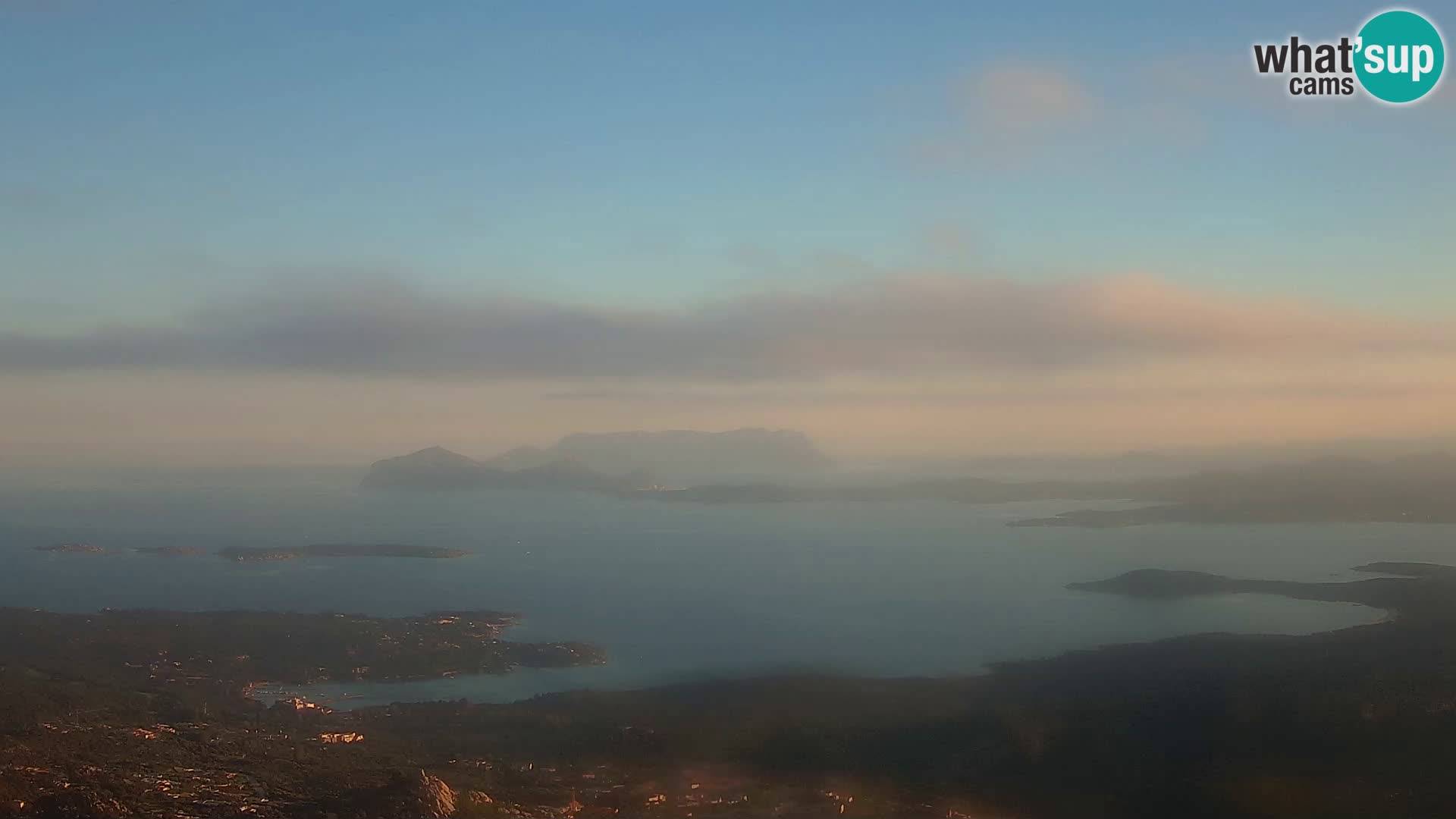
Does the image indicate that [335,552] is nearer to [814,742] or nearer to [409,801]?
[814,742]

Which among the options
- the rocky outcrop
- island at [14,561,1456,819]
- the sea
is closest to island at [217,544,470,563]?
the sea

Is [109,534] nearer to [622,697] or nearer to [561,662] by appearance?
[561,662]

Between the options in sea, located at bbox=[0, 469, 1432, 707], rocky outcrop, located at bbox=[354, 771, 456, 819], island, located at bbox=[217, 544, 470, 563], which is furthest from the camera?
island, located at bbox=[217, 544, 470, 563]

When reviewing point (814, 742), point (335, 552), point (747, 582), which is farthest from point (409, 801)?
point (335, 552)

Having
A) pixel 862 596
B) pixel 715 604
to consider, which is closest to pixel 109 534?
pixel 715 604

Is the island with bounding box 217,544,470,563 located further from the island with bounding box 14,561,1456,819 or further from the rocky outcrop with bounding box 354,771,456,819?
the rocky outcrop with bounding box 354,771,456,819

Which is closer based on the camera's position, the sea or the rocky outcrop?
the rocky outcrop
